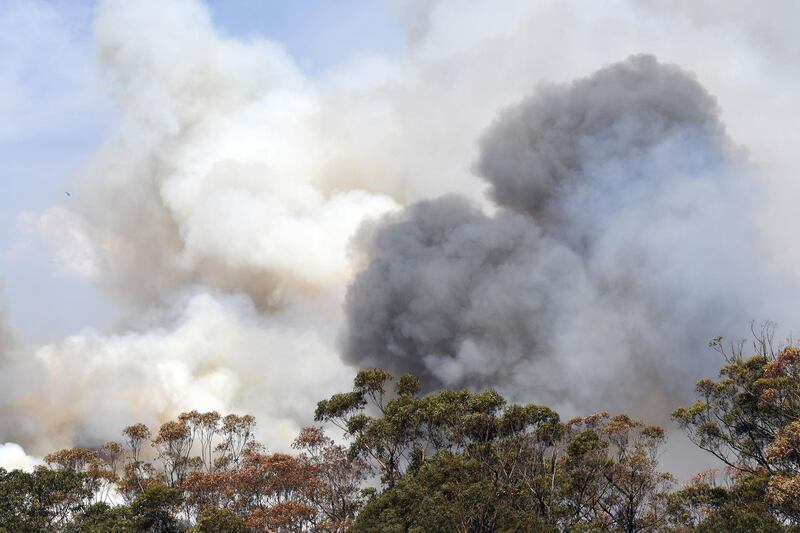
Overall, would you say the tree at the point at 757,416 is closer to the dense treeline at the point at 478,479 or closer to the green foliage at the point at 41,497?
the dense treeline at the point at 478,479

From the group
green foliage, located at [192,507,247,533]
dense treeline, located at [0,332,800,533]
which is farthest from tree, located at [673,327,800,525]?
green foliage, located at [192,507,247,533]

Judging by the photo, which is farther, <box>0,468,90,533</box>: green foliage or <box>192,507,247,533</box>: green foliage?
<box>0,468,90,533</box>: green foliage

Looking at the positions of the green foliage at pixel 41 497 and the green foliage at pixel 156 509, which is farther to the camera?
the green foliage at pixel 41 497

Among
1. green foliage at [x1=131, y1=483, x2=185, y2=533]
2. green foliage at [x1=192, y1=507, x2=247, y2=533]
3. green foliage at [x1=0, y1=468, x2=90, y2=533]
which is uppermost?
green foliage at [x1=0, y1=468, x2=90, y2=533]

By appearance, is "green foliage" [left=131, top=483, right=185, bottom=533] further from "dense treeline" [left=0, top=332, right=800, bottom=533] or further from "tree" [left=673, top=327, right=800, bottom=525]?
"tree" [left=673, top=327, right=800, bottom=525]

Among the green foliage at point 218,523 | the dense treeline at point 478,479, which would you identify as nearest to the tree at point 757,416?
the dense treeline at point 478,479

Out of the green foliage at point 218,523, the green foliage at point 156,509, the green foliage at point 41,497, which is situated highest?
the green foliage at point 41,497

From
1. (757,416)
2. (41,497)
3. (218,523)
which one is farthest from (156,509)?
(757,416)

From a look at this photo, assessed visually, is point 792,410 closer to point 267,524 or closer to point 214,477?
point 267,524

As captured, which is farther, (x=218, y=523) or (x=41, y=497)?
(x=41, y=497)

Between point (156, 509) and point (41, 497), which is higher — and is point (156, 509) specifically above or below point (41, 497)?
below

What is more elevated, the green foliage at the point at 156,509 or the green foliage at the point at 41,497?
the green foliage at the point at 41,497

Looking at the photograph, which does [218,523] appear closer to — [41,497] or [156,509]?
[156,509]

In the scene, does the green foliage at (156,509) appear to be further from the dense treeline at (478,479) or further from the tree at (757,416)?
the tree at (757,416)
